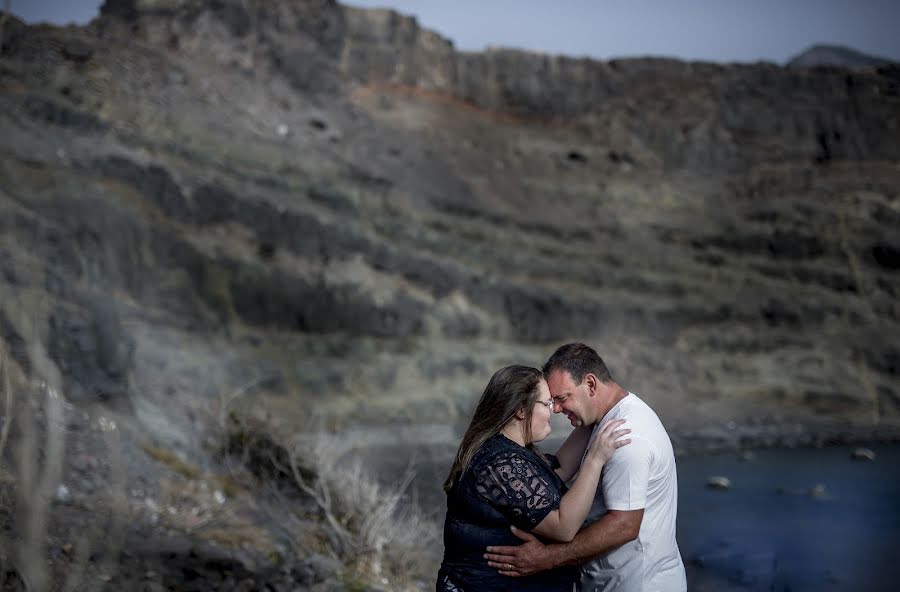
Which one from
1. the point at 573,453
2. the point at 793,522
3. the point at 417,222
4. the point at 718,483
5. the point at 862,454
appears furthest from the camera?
the point at 417,222

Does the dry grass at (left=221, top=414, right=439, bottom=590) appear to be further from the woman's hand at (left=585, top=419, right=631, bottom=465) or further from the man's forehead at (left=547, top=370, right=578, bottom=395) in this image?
the woman's hand at (left=585, top=419, right=631, bottom=465)

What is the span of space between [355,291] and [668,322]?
35.2ft

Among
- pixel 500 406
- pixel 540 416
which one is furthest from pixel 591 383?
pixel 500 406

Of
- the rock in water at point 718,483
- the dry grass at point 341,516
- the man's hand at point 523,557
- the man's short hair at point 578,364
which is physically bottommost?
the rock in water at point 718,483

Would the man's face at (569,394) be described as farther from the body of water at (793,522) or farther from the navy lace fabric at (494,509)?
the body of water at (793,522)

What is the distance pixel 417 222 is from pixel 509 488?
2284cm

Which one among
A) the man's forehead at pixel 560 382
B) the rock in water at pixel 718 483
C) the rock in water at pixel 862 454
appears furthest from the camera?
the rock in water at pixel 862 454

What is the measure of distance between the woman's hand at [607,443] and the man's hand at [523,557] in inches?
14.8

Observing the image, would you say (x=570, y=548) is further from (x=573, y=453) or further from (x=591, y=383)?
(x=591, y=383)

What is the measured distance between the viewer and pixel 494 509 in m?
3.02

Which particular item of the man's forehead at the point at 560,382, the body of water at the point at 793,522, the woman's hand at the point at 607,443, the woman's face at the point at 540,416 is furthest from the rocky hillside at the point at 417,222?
the woman's hand at the point at 607,443

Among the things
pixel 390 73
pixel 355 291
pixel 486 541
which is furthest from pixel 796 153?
pixel 486 541

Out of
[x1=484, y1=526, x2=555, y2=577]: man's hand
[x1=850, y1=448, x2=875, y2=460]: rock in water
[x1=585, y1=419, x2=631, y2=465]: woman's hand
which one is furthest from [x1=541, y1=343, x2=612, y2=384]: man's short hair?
[x1=850, y1=448, x2=875, y2=460]: rock in water

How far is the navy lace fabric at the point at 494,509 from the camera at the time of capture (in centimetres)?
298
